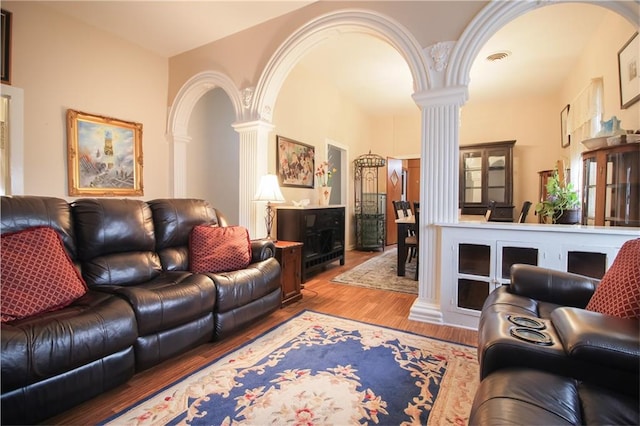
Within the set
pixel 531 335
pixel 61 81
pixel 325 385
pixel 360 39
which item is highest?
pixel 360 39

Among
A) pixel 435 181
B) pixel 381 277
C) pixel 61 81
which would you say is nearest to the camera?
pixel 435 181

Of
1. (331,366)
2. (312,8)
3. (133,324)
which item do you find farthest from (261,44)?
(331,366)

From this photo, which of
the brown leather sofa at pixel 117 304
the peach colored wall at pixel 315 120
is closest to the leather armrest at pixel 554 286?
the brown leather sofa at pixel 117 304

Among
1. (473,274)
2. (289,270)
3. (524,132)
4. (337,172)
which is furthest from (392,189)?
(473,274)

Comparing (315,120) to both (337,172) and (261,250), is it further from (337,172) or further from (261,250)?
(261,250)

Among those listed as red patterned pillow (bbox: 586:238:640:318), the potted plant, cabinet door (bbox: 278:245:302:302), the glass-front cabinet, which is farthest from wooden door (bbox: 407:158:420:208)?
red patterned pillow (bbox: 586:238:640:318)

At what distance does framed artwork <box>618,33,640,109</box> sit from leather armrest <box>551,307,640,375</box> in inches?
106

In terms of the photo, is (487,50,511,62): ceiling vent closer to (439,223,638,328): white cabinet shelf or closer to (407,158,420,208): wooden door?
(439,223,638,328): white cabinet shelf

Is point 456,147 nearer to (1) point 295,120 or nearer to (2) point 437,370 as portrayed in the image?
(2) point 437,370

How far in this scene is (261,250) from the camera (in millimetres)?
2855

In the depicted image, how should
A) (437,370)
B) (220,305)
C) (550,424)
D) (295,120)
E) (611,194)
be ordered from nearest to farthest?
1. (550,424)
2. (437,370)
3. (220,305)
4. (611,194)
5. (295,120)

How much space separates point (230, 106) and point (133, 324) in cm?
411

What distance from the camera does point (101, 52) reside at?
3.76 meters

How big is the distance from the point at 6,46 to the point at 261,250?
3.19 m
